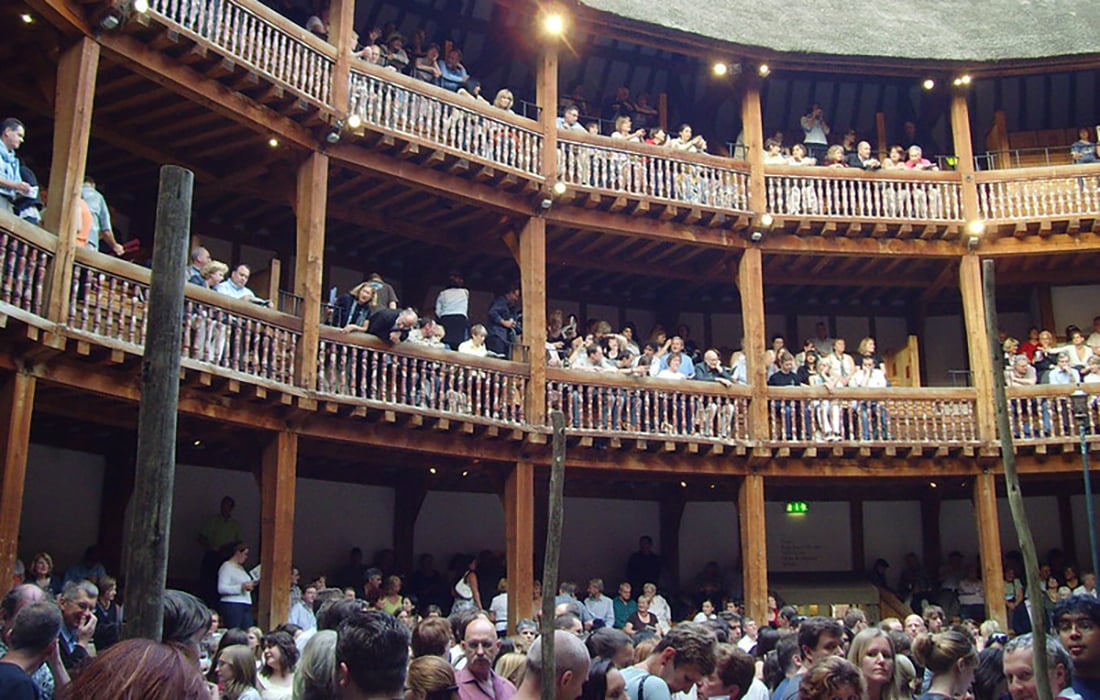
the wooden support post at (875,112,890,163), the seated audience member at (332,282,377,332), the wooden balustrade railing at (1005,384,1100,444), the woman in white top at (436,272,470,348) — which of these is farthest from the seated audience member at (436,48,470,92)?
the wooden balustrade railing at (1005,384,1100,444)

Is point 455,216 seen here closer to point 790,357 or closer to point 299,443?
point 299,443

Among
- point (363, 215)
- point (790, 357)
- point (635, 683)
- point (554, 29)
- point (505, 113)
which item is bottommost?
point (635, 683)

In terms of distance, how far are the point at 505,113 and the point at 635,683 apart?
13150mm

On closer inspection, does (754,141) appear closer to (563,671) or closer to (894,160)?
(894,160)

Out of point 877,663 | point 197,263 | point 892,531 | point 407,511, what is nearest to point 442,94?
point 197,263

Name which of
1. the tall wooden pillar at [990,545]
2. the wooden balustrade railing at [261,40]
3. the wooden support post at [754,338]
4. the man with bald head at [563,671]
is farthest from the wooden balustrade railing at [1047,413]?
the man with bald head at [563,671]

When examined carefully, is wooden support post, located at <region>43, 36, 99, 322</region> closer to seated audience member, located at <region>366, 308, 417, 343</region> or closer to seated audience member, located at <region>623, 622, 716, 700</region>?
seated audience member, located at <region>366, 308, 417, 343</region>

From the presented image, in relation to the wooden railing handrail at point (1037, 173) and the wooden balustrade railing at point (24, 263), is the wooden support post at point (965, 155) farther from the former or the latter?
the wooden balustrade railing at point (24, 263)

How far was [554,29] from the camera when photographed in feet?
63.6

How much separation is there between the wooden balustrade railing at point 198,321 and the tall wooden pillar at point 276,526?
3.06 feet

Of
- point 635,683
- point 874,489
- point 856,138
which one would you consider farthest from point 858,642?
point 856,138

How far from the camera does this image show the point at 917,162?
72.8ft

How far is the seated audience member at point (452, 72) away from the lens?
63.4ft

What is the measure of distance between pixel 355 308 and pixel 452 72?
5.07 metres
